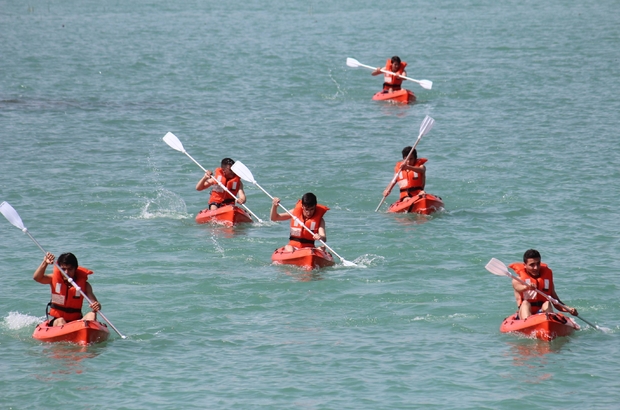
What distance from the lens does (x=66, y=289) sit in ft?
44.5

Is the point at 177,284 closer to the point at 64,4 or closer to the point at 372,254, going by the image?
the point at 372,254

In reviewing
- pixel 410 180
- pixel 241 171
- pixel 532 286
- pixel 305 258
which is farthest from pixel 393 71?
pixel 532 286

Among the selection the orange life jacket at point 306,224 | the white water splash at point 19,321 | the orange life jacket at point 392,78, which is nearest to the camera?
the white water splash at point 19,321

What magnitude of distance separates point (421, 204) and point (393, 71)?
39.1ft

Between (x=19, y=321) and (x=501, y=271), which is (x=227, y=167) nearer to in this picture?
(x=19, y=321)

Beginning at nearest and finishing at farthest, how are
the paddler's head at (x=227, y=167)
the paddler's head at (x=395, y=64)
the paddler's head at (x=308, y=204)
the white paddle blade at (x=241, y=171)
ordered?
the paddler's head at (x=308, y=204)
the white paddle blade at (x=241, y=171)
the paddler's head at (x=227, y=167)
the paddler's head at (x=395, y=64)

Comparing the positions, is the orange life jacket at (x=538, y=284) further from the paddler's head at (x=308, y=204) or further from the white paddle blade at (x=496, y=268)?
the paddler's head at (x=308, y=204)

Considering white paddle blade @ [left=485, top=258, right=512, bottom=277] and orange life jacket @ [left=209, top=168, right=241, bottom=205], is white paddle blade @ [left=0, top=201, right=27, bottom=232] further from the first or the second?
white paddle blade @ [left=485, top=258, right=512, bottom=277]

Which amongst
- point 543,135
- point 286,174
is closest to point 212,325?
point 286,174

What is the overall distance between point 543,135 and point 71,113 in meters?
14.2

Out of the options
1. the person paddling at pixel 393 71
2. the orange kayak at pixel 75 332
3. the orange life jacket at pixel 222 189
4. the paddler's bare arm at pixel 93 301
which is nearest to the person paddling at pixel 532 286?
the paddler's bare arm at pixel 93 301

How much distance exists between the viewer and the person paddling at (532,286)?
44.5 ft

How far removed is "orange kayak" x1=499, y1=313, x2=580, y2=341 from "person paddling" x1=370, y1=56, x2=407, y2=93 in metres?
17.6

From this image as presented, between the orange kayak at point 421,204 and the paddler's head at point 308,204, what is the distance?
4118 mm
